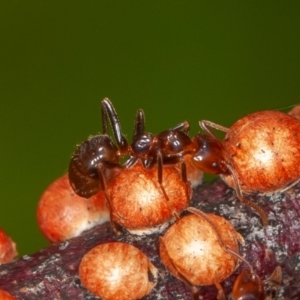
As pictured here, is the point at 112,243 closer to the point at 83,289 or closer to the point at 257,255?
the point at 83,289

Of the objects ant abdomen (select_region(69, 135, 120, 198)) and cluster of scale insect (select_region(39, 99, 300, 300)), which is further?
ant abdomen (select_region(69, 135, 120, 198))

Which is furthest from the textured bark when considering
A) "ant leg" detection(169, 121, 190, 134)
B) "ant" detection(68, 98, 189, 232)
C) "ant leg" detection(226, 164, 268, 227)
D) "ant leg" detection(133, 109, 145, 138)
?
"ant leg" detection(133, 109, 145, 138)

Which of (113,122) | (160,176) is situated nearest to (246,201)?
(160,176)

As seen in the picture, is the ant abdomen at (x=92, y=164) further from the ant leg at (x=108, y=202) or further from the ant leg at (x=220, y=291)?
the ant leg at (x=220, y=291)

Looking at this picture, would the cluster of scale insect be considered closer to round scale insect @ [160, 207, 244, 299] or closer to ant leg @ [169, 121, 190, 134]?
round scale insect @ [160, 207, 244, 299]

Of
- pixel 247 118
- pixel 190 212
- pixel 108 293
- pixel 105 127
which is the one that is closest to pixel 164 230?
pixel 190 212

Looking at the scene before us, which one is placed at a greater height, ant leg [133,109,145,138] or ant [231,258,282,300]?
ant leg [133,109,145,138]

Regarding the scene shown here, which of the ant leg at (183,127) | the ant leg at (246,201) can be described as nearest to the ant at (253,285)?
the ant leg at (246,201)

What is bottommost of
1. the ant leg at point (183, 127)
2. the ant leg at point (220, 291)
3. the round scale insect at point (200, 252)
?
the ant leg at point (220, 291)
